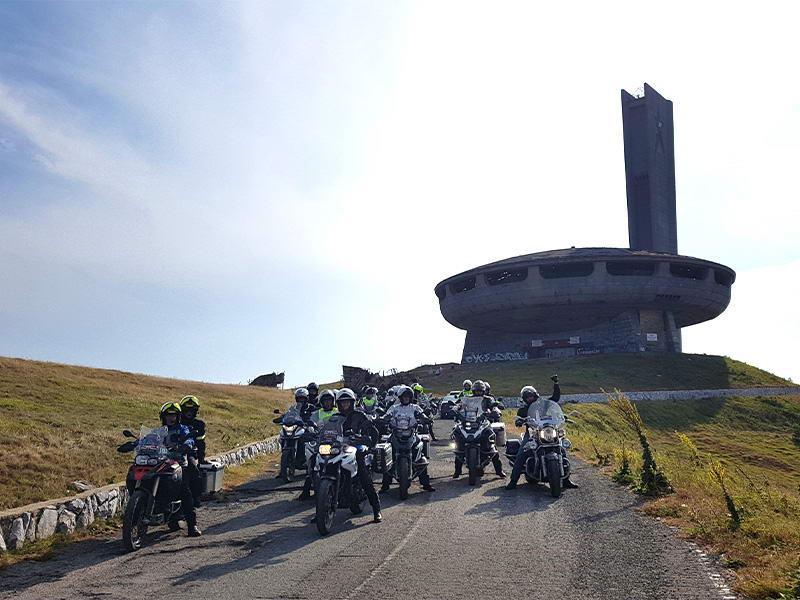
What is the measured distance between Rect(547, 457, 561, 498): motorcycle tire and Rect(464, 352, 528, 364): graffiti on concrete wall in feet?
245

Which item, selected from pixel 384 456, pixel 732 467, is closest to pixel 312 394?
pixel 384 456

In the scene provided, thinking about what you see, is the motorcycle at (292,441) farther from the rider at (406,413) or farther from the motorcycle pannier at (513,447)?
the motorcycle pannier at (513,447)

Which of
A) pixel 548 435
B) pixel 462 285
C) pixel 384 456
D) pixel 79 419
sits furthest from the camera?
pixel 462 285

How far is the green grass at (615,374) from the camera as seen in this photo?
212 ft

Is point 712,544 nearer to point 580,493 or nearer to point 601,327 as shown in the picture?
point 580,493

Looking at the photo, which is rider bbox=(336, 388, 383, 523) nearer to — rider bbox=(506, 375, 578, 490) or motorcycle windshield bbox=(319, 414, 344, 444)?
motorcycle windshield bbox=(319, 414, 344, 444)

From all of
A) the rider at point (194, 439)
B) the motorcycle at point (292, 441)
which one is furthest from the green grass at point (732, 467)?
the rider at point (194, 439)

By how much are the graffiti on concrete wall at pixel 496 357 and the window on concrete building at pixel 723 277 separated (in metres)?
27.6

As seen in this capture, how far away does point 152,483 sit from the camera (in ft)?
31.1

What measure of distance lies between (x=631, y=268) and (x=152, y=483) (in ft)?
265

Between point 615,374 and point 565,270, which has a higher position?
point 565,270

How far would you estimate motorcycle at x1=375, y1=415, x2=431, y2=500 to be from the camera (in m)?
12.8

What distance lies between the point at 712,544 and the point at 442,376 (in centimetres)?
7108

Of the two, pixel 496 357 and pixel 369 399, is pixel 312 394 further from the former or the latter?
pixel 496 357
